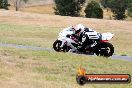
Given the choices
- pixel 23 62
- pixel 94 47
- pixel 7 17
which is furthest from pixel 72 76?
pixel 7 17

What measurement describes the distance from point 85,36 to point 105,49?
46.8 inches

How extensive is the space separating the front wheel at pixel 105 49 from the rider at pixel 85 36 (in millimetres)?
316

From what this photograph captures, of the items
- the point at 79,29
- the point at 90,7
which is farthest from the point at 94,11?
the point at 79,29

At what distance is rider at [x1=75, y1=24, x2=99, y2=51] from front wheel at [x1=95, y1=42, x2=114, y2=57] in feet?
1.04

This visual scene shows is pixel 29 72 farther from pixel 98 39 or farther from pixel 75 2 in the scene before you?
pixel 75 2

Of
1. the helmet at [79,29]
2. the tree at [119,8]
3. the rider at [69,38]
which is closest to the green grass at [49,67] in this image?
the rider at [69,38]

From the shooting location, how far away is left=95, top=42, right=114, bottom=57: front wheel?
906 inches

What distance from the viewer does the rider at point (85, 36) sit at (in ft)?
75.4

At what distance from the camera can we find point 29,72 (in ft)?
52.3

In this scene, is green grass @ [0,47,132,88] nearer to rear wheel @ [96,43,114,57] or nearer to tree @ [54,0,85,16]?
rear wheel @ [96,43,114,57]

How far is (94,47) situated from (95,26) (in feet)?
107

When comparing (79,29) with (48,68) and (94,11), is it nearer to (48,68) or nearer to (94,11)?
(48,68)

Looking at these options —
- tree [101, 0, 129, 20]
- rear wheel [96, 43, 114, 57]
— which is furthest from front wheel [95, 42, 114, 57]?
tree [101, 0, 129, 20]

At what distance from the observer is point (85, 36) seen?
2298cm
